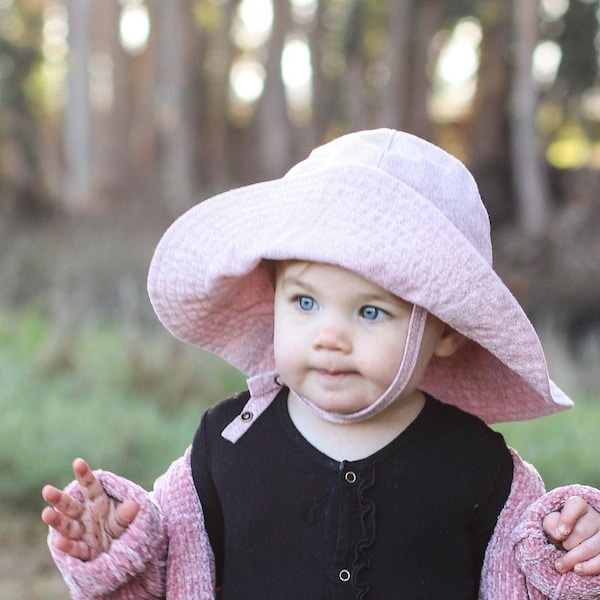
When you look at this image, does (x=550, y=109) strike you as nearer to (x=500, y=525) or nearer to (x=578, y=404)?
(x=578, y=404)

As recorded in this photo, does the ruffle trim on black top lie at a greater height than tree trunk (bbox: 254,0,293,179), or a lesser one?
lesser

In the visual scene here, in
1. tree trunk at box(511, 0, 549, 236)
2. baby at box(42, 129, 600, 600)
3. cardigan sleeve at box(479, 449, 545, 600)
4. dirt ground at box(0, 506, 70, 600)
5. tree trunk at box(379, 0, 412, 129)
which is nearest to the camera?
baby at box(42, 129, 600, 600)

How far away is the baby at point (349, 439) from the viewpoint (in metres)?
1.96

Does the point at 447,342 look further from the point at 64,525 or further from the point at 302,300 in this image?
the point at 64,525

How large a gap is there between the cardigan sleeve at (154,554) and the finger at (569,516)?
0.72m

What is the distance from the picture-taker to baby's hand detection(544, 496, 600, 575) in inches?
76.7

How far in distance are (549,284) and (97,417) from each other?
25.3 feet

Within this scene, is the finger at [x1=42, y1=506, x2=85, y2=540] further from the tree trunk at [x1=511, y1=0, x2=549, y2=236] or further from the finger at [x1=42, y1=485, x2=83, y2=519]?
the tree trunk at [x1=511, y1=0, x2=549, y2=236]

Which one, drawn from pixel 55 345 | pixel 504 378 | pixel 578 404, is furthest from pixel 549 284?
pixel 504 378

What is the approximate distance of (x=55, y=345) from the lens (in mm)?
6090

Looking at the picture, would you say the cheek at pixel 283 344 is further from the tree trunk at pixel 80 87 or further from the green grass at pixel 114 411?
the tree trunk at pixel 80 87

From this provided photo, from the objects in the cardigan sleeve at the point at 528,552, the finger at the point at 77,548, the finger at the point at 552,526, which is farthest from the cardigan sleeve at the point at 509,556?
the finger at the point at 77,548

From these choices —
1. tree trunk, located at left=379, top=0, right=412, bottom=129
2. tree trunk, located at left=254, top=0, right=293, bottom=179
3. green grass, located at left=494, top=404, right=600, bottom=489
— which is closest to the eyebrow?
green grass, located at left=494, top=404, right=600, bottom=489

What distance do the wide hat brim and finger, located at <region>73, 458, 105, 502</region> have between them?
1.51 ft
